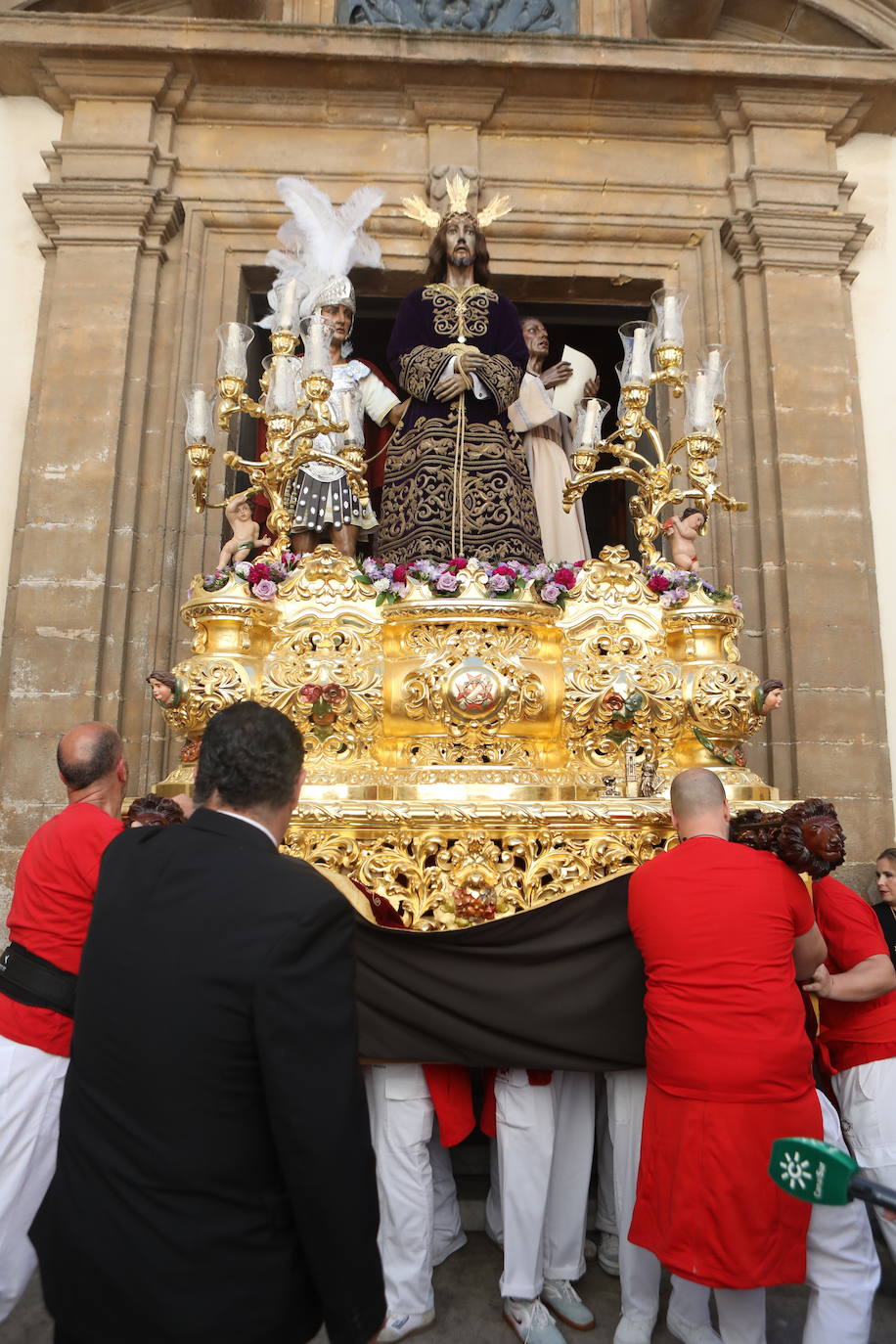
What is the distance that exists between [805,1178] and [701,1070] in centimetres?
109

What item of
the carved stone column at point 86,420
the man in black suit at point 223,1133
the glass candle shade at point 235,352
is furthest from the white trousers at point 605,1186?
the carved stone column at point 86,420

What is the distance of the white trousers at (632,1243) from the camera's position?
9.37 ft

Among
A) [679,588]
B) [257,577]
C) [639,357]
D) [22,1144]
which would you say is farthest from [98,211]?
[22,1144]

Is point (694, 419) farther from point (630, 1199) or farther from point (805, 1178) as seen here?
point (805, 1178)

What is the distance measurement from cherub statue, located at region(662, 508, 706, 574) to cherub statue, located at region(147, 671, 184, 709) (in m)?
2.49

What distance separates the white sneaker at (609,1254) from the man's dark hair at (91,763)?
238 cm

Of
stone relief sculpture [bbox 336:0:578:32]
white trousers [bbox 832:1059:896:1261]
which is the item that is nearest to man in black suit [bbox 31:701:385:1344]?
white trousers [bbox 832:1059:896:1261]

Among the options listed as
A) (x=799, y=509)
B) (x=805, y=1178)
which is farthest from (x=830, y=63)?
(x=805, y=1178)

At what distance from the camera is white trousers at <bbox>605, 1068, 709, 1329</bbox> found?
112 inches

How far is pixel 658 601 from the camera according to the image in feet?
14.5

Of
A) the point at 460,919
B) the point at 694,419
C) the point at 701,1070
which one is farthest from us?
the point at 694,419

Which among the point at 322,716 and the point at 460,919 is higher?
the point at 322,716

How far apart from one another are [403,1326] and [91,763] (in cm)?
198

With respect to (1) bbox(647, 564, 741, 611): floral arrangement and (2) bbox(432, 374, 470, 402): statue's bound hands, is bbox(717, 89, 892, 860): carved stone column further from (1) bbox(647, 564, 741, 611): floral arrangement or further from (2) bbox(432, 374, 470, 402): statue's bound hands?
(2) bbox(432, 374, 470, 402): statue's bound hands
